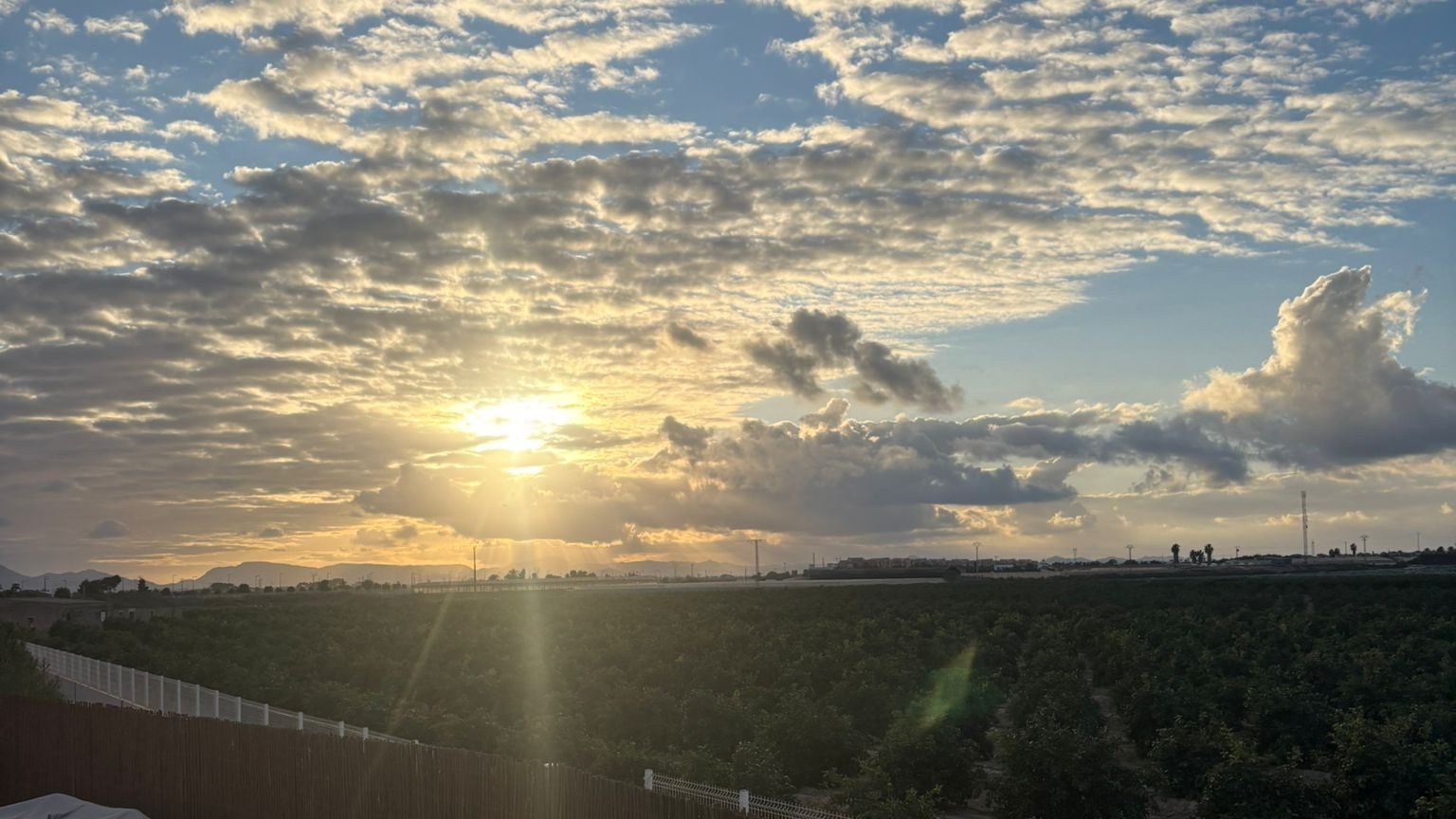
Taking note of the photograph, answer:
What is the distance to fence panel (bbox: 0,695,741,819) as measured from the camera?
13641 millimetres

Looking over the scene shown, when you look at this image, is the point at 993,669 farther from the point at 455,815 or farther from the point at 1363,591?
the point at 1363,591

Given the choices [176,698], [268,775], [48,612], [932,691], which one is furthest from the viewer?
[48,612]

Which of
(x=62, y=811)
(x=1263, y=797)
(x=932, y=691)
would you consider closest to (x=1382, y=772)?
(x=1263, y=797)

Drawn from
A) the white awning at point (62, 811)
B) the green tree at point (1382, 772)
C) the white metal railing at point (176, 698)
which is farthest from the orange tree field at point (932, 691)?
the white awning at point (62, 811)

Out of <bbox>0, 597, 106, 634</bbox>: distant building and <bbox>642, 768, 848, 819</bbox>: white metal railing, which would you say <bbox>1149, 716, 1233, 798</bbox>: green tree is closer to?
<bbox>642, 768, 848, 819</bbox>: white metal railing

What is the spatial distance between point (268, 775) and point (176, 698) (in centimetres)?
1023

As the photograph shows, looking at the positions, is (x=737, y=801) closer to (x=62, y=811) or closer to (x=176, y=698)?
(x=62, y=811)

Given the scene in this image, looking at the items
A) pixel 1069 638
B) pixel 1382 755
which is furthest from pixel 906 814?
pixel 1069 638

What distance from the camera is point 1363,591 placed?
82875 millimetres

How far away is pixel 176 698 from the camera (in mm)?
27625

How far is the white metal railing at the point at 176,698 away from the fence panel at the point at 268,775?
76 cm

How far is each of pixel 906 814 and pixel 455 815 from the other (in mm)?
6283

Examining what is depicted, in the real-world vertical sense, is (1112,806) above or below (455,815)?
below

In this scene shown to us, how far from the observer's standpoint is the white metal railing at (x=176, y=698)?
22.7m
